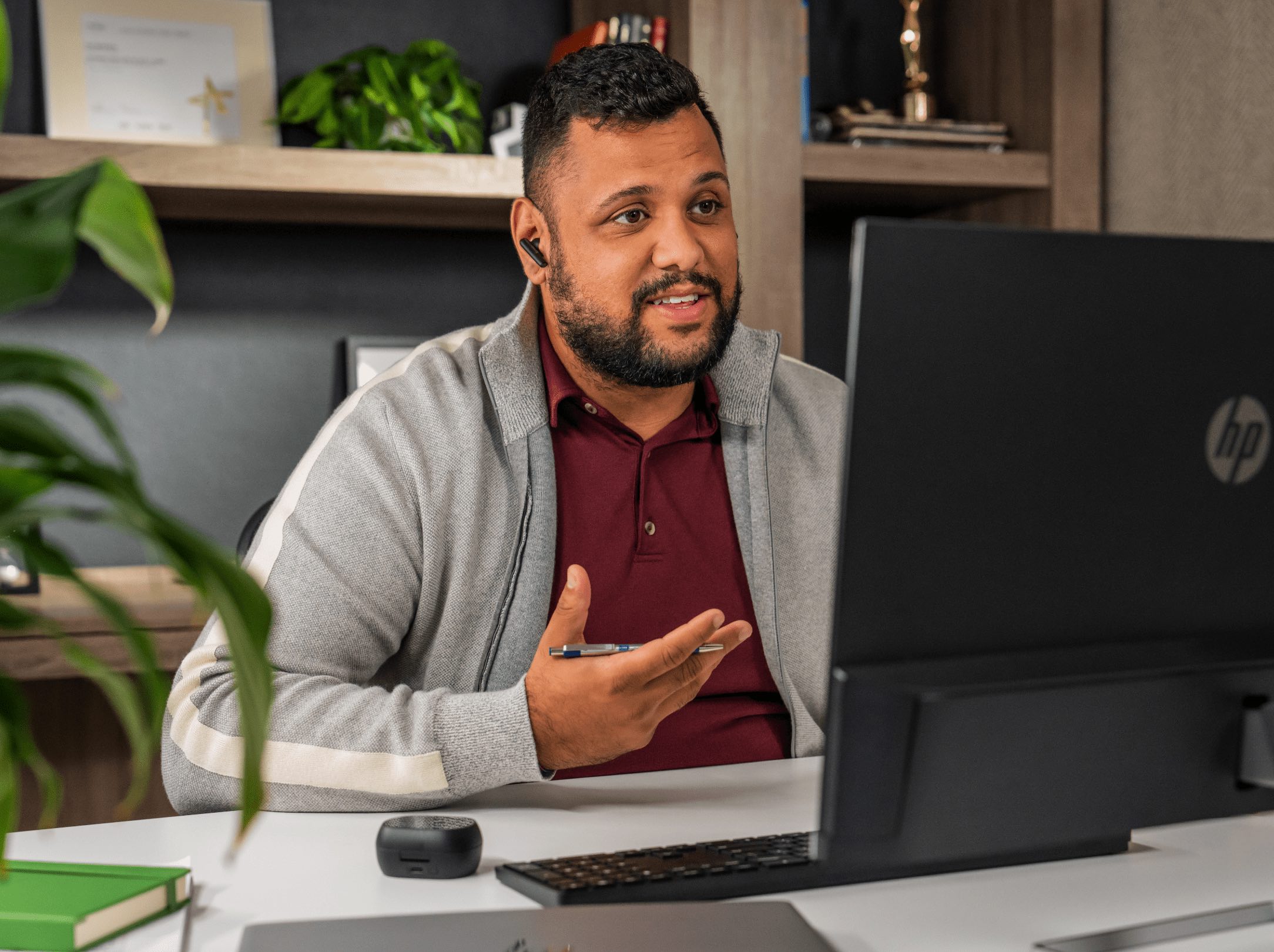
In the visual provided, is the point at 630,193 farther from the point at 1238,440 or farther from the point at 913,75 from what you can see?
the point at 913,75

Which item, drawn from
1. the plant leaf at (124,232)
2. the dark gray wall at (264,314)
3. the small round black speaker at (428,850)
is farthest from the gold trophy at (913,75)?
the plant leaf at (124,232)

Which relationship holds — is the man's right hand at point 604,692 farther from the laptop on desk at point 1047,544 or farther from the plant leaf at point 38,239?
the plant leaf at point 38,239

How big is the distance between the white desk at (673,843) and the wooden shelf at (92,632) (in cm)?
96

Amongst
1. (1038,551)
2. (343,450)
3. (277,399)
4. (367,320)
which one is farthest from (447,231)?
(1038,551)

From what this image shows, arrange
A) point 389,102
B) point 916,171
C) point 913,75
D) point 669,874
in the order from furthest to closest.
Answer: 1. point 913,75
2. point 916,171
3. point 389,102
4. point 669,874

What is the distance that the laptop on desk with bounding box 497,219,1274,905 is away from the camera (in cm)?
64

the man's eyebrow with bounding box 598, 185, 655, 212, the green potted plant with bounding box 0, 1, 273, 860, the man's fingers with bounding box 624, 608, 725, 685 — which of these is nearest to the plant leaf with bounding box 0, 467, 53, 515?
the green potted plant with bounding box 0, 1, 273, 860

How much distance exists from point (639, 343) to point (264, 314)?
1.18 m

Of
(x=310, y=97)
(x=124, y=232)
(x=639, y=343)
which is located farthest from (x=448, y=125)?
(x=124, y=232)

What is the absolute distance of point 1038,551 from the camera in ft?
2.23

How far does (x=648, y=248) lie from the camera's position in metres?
1.47

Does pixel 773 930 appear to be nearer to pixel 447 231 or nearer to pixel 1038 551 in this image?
pixel 1038 551

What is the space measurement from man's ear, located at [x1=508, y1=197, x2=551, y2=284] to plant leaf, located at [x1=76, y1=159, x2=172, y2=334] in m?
1.16

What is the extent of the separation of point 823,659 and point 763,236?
3.48 ft
